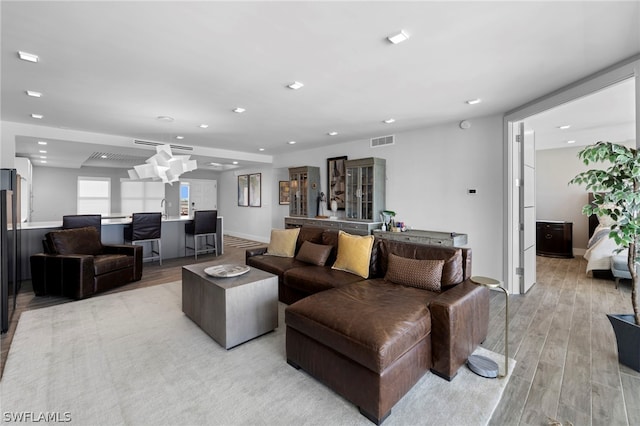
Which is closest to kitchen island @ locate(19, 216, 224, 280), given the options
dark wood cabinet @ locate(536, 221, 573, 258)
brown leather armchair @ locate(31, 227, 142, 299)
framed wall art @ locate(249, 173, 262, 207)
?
brown leather armchair @ locate(31, 227, 142, 299)

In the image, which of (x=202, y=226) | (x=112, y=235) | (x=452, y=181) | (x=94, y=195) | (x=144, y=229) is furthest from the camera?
(x=94, y=195)

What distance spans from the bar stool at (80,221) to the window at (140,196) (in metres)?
4.30

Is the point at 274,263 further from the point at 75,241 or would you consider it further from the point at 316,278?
the point at 75,241

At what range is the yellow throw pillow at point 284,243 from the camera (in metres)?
3.94

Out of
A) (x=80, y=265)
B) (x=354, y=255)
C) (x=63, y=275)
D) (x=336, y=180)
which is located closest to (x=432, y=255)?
(x=354, y=255)

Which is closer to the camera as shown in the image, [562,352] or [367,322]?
[367,322]

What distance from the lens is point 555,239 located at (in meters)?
6.09

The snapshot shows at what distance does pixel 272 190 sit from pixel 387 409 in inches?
269

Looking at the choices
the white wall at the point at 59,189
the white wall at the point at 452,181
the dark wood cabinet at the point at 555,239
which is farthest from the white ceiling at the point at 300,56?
the white wall at the point at 59,189

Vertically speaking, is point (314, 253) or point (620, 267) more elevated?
point (314, 253)

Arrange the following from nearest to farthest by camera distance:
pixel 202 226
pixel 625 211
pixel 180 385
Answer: pixel 180 385 < pixel 625 211 < pixel 202 226

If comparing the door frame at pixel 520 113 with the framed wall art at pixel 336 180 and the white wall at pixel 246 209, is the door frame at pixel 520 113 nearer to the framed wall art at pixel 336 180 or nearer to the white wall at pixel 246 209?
the framed wall art at pixel 336 180

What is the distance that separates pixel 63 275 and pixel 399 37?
460 cm

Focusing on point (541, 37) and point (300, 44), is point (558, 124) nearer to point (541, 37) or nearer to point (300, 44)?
point (541, 37)
